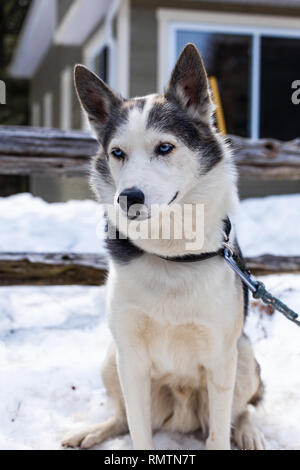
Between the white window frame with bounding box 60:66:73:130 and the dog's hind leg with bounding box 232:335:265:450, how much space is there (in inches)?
373

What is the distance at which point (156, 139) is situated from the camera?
196cm

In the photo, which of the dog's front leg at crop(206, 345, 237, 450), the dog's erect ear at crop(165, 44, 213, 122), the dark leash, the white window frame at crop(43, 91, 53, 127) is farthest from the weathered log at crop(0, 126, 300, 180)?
the white window frame at crop(43, 91, 53, 127)

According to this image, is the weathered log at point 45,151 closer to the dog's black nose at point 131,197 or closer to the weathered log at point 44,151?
the weathered log at point 44,151

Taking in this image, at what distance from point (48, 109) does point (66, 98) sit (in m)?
2.94

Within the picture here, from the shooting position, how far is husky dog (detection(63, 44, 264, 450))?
1.93m

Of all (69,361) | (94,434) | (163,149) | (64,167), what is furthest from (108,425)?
(64,167)

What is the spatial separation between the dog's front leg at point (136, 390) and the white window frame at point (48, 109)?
40.9 ft

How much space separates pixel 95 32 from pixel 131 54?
2575mm

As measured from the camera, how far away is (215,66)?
830 centimetres

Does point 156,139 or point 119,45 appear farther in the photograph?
point 119,45

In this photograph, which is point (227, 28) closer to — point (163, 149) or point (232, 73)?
point (232, 73)

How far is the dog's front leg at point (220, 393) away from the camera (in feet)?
6.62

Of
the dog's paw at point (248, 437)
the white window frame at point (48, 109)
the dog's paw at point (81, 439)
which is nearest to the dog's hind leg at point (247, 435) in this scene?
the dog's paw at point (248, 437)

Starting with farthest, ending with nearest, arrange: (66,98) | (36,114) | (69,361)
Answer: (36,114), (66,98), (69,361)
